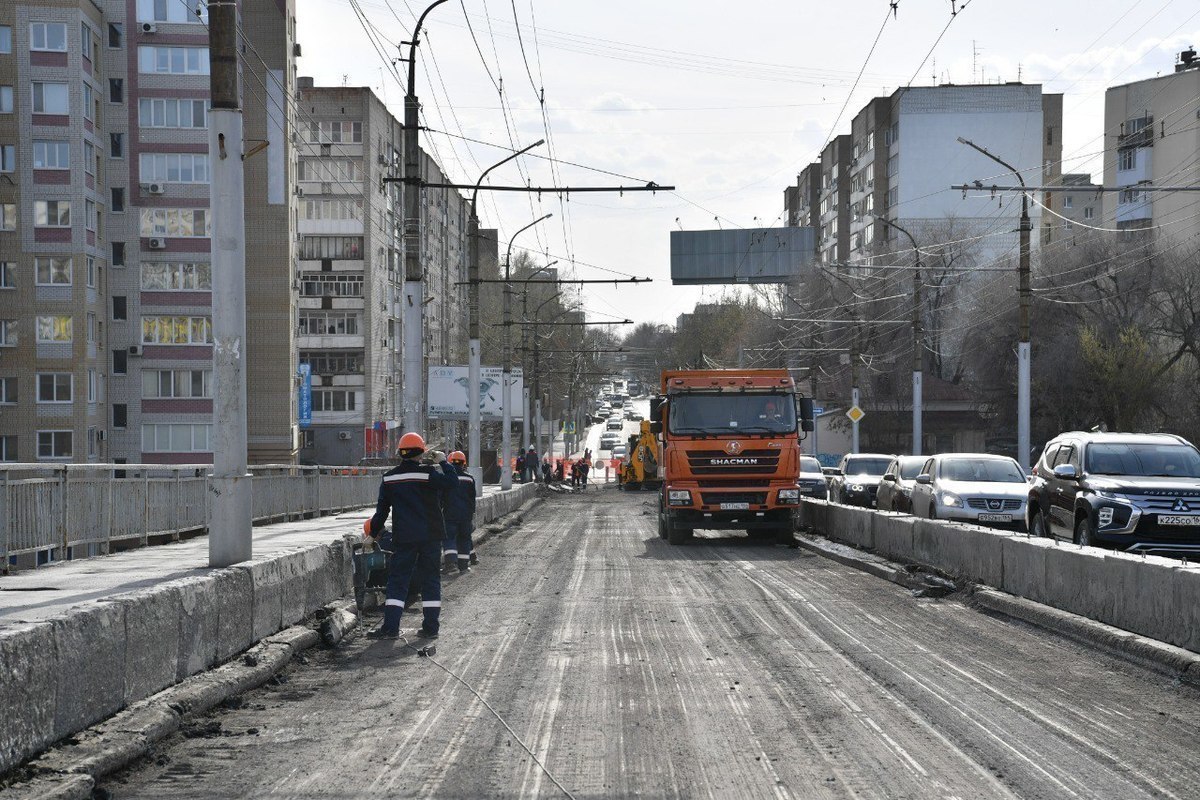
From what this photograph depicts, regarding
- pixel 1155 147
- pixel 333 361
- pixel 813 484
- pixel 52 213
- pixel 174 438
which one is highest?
pixel 1155 147

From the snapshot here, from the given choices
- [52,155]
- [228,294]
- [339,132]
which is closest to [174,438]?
[52,155]

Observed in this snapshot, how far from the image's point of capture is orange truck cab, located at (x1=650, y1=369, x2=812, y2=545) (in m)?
24.1

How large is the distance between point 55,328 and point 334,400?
82.8ft

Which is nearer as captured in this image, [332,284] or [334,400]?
[334,400]

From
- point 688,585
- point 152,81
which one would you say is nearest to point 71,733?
point 688,585

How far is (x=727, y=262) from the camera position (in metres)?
64.8

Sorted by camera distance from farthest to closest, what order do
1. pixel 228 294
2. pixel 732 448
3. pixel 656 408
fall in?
pixel 656 408 < pixel 732 448 < pixel 228 294

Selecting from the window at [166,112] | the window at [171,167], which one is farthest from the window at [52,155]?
the window at [166,112]

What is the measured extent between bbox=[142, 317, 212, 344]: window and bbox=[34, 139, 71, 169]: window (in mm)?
8250

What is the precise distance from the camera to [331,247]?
80.3 metres

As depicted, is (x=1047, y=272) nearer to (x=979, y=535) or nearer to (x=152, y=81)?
(x=152, y=81)

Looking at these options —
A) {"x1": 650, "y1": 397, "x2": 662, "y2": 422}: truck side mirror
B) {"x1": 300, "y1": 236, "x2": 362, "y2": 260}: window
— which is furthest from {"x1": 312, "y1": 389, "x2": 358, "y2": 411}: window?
{"x1": 650, "y1": 397, "x2": 662, "y2": 422}: truck side mirror

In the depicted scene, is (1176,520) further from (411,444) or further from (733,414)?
(733,414)

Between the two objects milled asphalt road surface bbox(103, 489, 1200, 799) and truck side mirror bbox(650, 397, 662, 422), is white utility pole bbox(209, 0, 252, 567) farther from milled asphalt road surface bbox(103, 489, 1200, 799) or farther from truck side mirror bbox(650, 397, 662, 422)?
truck side mirror bbox(650, 397, 662, 422)
